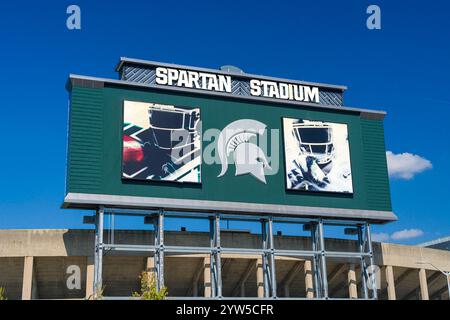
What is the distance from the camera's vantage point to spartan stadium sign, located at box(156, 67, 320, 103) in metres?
48.8

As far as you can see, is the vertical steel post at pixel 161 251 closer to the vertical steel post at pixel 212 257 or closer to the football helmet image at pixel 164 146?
the football helmet image at pixel 164 146

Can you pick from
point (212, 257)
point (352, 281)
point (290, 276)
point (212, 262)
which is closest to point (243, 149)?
point (212, 257)

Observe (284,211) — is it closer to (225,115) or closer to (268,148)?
(268,148)

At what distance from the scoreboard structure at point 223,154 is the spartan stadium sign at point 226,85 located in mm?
92

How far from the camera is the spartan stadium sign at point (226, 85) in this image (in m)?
48.8

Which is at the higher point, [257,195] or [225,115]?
[225,115]

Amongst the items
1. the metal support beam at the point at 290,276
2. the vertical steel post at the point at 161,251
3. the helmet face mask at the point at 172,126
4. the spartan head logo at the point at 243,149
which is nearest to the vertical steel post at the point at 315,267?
the spartan head logo at the point at 243,149

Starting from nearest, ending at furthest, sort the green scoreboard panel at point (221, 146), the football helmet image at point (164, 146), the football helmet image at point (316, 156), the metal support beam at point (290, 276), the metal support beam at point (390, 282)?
the green scoreboard panel at point (221, 146) → the football helmet image at point (164, 146) → the football helmet image at point (316, 156) → the metal support beam at point (290, 276) → the metal support beam at point (390, 282)

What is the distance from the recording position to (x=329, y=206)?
49781 mm

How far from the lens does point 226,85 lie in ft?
165
